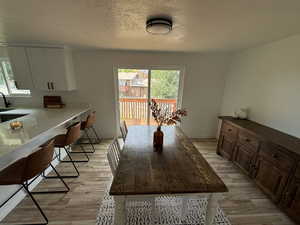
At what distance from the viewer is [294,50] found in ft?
5.99

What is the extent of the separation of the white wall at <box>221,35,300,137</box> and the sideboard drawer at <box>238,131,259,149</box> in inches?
19.2

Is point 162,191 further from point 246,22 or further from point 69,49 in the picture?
point 69,49

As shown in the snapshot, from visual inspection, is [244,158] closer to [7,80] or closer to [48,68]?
[48,68]

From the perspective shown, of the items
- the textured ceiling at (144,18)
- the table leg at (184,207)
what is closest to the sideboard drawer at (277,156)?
the table leg at (184,207)

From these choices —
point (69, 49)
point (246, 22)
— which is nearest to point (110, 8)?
point (246, 22)

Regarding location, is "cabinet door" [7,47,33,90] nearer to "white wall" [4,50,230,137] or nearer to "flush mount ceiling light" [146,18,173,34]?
"white wall" [4,50,230,137]

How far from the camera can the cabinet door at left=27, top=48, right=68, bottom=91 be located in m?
2.59

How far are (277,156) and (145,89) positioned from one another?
2.66m

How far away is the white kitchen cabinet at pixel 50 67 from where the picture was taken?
8.49 ft

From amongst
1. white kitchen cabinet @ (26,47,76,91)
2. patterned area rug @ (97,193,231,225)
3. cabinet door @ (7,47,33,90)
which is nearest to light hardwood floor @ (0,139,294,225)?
patterned area rug @ (97,193,231,225)

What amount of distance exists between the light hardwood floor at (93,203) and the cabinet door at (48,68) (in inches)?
67.6

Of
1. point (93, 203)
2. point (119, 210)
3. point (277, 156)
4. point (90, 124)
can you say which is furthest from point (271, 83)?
point (90, 124)

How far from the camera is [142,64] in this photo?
10.1 feet

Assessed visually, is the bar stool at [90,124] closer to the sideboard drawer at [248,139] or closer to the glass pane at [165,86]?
the glass pane at [165,86]
